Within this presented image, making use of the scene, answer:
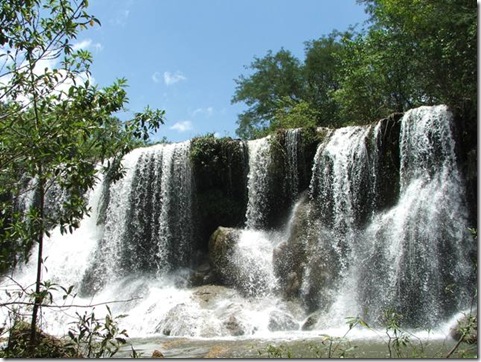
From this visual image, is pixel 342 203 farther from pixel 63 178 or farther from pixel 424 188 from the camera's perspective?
pixel 63 178

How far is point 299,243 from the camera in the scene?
43.2 feet

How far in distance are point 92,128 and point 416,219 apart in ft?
28.2

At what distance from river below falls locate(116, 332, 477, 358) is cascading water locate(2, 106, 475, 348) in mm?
802

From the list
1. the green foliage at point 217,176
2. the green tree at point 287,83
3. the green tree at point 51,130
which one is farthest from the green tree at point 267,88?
the green tree at point 51,130

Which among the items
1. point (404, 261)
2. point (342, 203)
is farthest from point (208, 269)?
point (404, 261)

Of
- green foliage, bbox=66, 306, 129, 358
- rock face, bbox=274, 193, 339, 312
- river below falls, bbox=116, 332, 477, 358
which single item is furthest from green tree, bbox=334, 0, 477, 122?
green foliage, bbox=66, 306, 129, 358

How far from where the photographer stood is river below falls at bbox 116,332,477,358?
7242mm

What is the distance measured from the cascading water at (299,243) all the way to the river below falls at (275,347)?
2.63 ft

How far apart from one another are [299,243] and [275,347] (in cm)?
566

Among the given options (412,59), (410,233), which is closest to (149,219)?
(410,233)

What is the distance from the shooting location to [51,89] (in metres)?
4.58

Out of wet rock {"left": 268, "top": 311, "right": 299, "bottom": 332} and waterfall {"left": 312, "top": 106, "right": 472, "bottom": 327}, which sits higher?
waterfall {"left": 312, "top": 106, "right": 472, "bottom": 327}

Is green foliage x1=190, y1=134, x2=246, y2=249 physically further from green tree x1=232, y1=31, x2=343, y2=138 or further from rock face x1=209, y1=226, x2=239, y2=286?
green tree x1=232, y1=31, x2=343, y2=138

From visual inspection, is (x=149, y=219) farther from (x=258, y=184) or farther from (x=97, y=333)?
(x=97, y=333)
